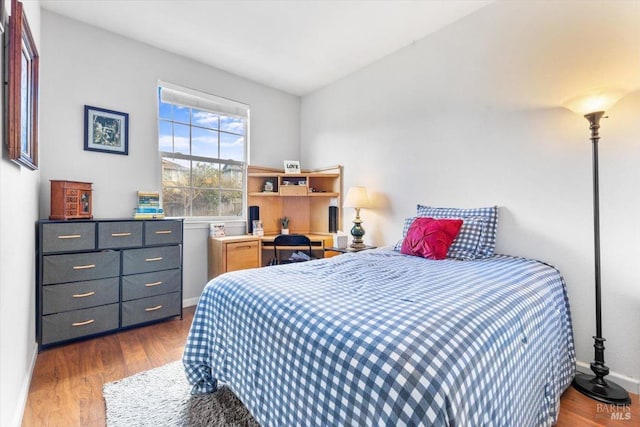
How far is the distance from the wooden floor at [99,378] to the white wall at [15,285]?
0.30 ft

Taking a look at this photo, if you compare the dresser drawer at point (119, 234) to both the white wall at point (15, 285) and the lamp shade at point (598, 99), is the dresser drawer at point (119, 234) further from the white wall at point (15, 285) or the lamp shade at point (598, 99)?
the lamp shade at point (598, 99)

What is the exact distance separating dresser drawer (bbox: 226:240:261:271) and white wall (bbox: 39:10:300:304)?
44cm

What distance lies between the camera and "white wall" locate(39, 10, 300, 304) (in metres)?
2.51

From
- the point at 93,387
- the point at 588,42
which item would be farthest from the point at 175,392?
the point at 588,42

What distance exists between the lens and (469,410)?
0.83m

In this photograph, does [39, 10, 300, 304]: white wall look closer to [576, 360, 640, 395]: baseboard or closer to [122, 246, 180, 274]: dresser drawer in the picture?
[122, 246, 180, 274]: dresser drawer

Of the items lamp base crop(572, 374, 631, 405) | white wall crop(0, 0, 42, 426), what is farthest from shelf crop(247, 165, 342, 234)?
lamp base crop(572, 374, 631, 405)

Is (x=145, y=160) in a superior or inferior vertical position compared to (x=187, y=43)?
inferior

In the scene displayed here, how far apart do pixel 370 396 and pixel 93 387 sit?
1884 millimetres

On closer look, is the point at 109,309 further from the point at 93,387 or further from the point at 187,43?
the point at 187,43

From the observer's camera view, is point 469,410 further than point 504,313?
No

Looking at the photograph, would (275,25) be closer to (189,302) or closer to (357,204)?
(357,204)

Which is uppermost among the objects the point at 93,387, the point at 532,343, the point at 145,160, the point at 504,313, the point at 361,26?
the point at 361,26

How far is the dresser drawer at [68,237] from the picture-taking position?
85.6 inches
